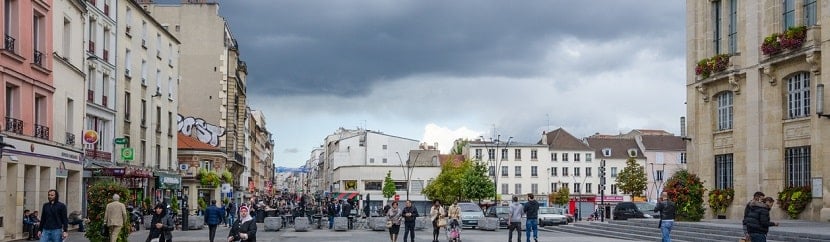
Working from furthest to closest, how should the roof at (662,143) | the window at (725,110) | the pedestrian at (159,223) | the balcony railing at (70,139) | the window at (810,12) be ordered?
the roof at (662,143) < the window at (725,110) < the window at (810,12) < the balcony railing at (70,139) < the pedestrian at (159,223)

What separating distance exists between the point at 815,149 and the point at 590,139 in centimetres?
7594

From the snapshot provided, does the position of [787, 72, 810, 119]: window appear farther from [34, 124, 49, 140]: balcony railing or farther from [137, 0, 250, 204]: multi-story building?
[137, 0, 250, 204]: multi-story building

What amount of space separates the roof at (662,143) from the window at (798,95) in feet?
243

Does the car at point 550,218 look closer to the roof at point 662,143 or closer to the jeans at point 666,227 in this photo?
the jeans at point 666,227

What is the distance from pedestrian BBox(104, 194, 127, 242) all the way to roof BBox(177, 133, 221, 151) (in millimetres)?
41525

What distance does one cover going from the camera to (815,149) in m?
32.8

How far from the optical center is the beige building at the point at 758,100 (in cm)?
3278

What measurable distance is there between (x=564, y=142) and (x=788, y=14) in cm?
7157

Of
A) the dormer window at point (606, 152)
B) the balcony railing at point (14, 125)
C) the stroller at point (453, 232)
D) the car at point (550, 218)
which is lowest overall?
the car at point (550, 218)

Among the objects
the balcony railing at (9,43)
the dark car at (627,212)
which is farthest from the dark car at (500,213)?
the balcony railing at (9,43)

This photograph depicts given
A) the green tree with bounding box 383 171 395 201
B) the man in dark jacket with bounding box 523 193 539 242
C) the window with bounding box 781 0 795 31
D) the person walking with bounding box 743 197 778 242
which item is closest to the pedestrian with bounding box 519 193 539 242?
the man in dark jacket with bounding box 523 193 539 242

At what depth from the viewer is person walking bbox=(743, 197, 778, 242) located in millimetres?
17797

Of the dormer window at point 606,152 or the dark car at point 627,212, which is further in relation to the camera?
the dormer window at point 606,152

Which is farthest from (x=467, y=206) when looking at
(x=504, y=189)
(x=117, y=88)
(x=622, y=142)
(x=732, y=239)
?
(x=622, y=142)
